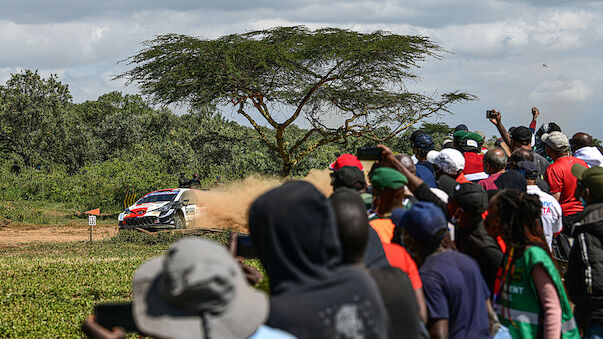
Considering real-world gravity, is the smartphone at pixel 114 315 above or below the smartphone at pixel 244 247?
below

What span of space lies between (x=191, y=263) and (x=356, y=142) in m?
29.6

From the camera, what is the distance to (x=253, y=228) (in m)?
2.05

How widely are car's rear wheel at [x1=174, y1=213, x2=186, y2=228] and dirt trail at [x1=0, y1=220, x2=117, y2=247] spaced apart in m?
2.25

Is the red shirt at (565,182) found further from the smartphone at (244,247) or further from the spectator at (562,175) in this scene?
the smartphone at (244,247)

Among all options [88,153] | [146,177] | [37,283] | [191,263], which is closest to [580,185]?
[191,263]

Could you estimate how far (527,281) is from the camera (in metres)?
3.26

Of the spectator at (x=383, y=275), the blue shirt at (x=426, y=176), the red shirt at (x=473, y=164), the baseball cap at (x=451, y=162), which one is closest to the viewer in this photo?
the spectator at (x=383, y=275)

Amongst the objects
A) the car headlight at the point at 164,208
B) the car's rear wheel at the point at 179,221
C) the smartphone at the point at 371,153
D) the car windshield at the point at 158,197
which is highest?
the smartphone at the point at 371,153

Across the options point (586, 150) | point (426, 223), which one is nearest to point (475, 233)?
point (426, 223)

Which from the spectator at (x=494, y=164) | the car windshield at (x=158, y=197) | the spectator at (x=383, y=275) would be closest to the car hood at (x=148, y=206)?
the car windshield at (x=158, y=197)

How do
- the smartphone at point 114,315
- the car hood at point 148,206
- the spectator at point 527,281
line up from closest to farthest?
the smartphone at point 114,315, the spectator at point 527,281, the car hood at point 148,206

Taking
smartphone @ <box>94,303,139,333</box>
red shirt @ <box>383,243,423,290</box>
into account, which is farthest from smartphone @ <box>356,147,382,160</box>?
smartphone @ <box>94,303,139,333</box>

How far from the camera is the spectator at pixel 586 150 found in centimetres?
680

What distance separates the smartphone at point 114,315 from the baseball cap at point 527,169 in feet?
14.4
